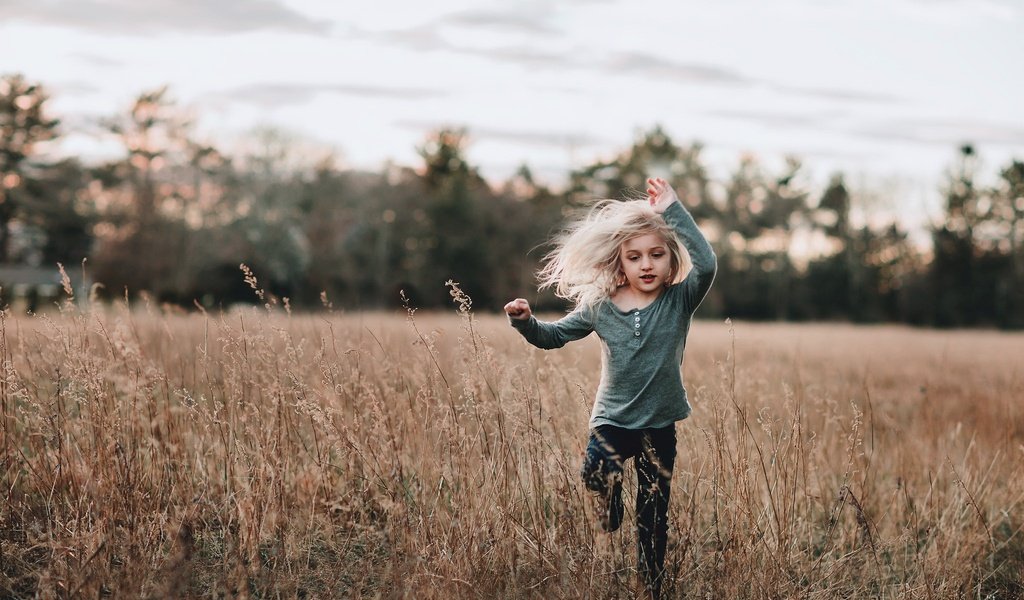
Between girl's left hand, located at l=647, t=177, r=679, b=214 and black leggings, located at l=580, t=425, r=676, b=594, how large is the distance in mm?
906

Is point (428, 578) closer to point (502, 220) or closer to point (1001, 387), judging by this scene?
point (1001, 387)

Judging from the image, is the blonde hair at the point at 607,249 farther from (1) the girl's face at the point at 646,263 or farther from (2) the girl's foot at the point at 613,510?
(2) the girl's foot at the point at 613,510

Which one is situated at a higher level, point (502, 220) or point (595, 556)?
point (502, 220)

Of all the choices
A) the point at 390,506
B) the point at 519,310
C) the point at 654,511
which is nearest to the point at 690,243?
the point at 519,310

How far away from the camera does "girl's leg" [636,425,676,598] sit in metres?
3.28

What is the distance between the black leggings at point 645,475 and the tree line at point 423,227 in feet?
96.4

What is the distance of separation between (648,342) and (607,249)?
46 cm

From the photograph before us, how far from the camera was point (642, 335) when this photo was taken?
3.29 metres

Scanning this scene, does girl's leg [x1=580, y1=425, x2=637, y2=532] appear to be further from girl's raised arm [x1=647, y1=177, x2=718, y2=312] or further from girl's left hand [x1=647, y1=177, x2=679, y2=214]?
girl's left hand [x1=647, y1=177, x2=679, y2=214]

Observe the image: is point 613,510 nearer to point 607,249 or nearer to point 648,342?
point 648,342

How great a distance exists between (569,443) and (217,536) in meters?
1.74

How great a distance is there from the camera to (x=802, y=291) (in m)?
44.8

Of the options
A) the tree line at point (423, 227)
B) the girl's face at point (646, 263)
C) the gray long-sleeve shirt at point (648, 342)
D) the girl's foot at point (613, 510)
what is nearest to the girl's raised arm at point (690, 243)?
the gray long-sleeve shirt at point (648, 342)

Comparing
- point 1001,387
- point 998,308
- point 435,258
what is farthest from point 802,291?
point 1001,387
